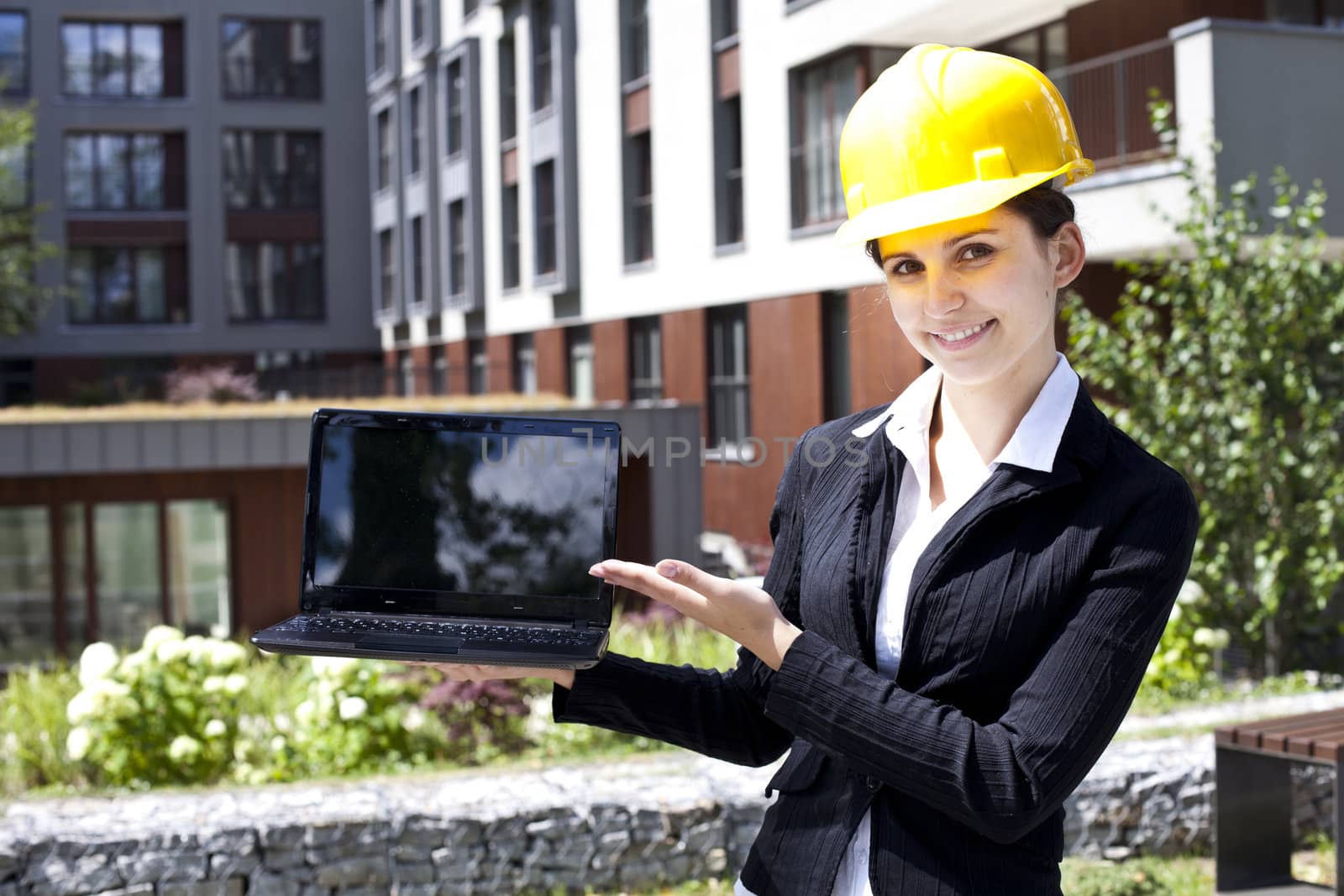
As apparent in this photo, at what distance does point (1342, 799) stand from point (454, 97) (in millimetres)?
26398

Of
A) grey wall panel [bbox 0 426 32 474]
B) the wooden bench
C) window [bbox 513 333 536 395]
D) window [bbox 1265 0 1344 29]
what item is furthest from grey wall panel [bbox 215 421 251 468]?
window [bbox 513 333 536 395]

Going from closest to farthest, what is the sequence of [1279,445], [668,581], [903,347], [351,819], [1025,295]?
[668,581] → [1025,295] → [351,819] → [1279,445] → [903,347]

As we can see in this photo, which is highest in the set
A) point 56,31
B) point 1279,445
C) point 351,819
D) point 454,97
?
point 56,31

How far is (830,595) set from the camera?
69.7 inches

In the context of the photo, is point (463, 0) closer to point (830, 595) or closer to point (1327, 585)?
point (1327, 585)

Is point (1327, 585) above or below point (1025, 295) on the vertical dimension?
below

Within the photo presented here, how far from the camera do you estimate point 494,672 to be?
6.37 ft

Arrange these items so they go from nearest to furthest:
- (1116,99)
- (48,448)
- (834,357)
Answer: (1116,99) < (48,448) < (834,357)

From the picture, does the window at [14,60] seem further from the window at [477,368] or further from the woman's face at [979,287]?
the woman's face at [979,287]

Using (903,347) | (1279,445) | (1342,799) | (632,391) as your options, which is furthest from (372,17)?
(1342,799)

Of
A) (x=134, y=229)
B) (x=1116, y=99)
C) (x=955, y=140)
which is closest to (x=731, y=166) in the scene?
(x=1116, y=99)

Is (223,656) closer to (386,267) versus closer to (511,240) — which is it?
(511,240)

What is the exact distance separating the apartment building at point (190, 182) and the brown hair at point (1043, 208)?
34.3 metres

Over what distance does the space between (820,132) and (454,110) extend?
14523 millimetres
